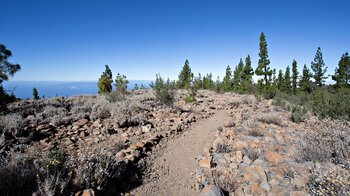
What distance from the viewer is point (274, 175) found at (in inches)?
160

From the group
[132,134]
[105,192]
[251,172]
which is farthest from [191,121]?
[105,192]

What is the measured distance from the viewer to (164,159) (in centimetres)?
583

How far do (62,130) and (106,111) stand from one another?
8.65 feet

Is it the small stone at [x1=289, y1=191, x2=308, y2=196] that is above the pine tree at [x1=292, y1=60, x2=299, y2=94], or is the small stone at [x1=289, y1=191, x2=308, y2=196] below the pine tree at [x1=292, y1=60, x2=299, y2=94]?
below

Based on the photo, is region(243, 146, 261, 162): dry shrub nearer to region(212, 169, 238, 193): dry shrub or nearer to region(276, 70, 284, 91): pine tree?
region(212, 169, 238, 193): dry shrub

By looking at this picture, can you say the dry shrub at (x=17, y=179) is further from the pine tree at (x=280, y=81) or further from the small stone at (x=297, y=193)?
the pine tree at (x=280, y=81)

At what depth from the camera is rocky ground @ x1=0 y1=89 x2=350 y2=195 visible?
139 inches

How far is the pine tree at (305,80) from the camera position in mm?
46713

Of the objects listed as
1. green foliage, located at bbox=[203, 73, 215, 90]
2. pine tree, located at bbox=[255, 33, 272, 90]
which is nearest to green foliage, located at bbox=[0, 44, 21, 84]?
pine tree, located at bbox=[255, 33, 272, 90]

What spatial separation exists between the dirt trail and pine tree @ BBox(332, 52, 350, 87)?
45.3m

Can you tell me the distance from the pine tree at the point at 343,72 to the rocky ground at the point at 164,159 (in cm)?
4335

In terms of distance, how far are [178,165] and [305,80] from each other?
2207 inches

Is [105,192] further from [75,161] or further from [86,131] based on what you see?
[86,131]

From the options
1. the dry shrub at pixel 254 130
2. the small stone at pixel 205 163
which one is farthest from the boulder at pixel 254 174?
the dry shrub at pixel 254 130
